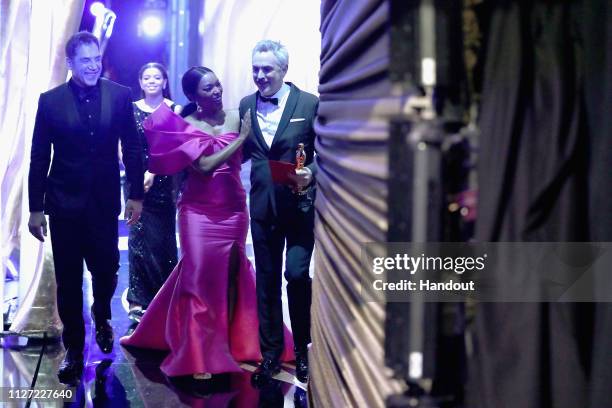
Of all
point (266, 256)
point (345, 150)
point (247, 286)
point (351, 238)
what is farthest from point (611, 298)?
point (247, 286)

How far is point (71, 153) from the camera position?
11.6ft

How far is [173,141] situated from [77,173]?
0.46m

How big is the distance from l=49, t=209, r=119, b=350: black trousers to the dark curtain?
2.85 m

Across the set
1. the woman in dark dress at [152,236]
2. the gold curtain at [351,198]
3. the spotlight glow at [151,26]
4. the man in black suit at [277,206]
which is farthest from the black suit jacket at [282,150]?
the spotlight glow at [151,26]

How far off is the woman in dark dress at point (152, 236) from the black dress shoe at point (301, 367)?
1.33 m

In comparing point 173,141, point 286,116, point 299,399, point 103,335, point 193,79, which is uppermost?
point 193,79

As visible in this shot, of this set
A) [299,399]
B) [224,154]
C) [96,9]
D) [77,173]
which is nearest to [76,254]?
[77,173]

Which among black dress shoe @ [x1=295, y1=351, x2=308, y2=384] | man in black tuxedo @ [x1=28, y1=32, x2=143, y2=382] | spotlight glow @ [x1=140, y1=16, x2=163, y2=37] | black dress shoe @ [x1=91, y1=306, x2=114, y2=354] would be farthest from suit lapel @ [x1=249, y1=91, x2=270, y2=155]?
spotlight glow @ [x1=140, y1=16, x2=163, y2=37]

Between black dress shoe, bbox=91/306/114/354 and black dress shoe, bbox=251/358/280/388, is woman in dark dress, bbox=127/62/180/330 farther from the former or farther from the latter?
black dress shoe, bbox=251/358/280/388

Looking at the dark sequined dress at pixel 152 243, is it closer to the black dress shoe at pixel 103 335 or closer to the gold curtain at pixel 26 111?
the gold curtain at pixel 26 111

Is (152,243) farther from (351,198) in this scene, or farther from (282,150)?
(351,198)

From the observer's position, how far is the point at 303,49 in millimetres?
5801

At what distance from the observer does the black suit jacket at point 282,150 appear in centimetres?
339

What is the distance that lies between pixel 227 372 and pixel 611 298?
9.04 ft
